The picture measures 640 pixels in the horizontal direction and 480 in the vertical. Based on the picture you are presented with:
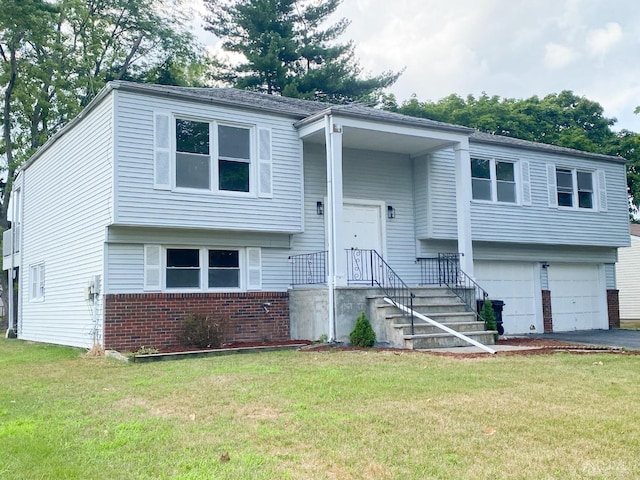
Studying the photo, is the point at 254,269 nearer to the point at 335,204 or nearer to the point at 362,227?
the point at 335,204

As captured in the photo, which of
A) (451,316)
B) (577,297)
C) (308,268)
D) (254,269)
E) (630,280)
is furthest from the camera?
(630,280)

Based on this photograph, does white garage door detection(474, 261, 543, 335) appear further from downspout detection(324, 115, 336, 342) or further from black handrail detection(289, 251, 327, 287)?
downspout detection(324, 115, 336, 342)

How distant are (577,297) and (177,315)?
12.6 m

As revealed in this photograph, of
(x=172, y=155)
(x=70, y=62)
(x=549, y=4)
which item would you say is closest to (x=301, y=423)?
(x=172, y=155)

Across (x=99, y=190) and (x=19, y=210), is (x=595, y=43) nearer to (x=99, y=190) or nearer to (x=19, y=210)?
(x=99, y=190)

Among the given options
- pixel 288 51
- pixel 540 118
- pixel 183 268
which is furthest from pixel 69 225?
pixel 540 118

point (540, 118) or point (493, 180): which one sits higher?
point (540, 118)

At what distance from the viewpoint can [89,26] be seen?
29.6m

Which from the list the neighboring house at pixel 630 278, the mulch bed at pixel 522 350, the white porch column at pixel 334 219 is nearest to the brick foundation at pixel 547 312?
the mulch bed at pixel 522 350

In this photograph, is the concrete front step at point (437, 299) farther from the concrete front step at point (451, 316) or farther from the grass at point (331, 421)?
the grass at point (331, 421)

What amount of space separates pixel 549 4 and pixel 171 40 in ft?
67.7

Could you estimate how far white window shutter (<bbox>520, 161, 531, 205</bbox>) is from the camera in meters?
17.9

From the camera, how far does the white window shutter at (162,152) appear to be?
12.6 m

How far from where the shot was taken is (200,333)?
1241cm
